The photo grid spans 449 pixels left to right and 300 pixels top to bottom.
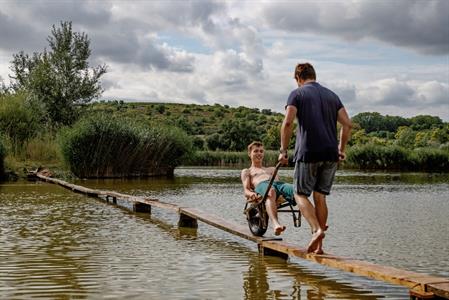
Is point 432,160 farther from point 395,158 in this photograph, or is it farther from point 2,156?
point 2,156

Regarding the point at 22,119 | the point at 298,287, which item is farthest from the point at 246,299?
the point at 22,119

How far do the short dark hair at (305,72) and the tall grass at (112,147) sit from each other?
23.3 m

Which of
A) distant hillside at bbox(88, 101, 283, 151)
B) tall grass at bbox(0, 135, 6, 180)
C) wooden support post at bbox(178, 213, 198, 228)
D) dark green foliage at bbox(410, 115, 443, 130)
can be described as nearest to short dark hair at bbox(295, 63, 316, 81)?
wooden support post at bbox(178, 213, 198, 228)

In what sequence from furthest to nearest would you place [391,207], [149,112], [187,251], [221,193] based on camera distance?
[149,112] < [221,193] < [391,207] < [187,251]

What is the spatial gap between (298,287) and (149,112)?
99.6 meters

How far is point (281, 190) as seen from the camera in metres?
7.75

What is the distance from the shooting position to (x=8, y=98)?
32.7 m

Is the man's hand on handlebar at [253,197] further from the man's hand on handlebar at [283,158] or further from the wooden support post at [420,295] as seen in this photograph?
the wooden support post at [420,295]

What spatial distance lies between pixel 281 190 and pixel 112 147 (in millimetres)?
22567

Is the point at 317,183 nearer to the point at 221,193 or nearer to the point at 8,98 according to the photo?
the point at 221,193

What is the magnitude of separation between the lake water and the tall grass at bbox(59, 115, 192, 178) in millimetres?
14410

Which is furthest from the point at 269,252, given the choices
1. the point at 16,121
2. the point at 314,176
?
the point at 16,121

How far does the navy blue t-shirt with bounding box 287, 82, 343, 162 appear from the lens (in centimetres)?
613

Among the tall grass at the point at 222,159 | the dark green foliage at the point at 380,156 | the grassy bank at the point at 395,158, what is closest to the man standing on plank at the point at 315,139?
the grassy bank at the point at 395,158
